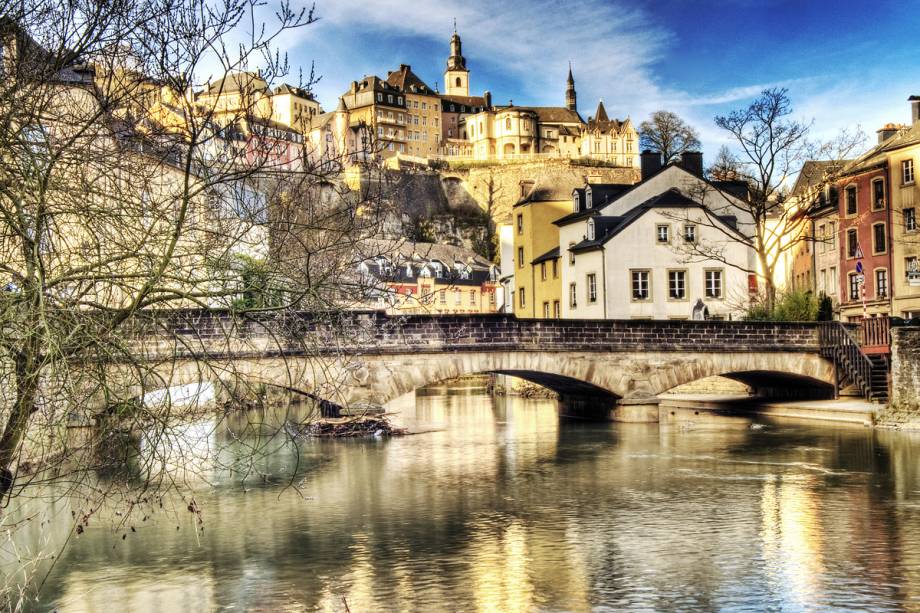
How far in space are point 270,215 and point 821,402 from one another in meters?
26.0

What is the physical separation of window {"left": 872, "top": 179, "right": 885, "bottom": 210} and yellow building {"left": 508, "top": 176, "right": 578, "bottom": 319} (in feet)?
43.9

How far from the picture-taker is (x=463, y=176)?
4405 inches

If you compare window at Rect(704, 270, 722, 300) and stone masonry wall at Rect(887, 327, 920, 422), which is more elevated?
window at Rect(704, 270, 722, 300)

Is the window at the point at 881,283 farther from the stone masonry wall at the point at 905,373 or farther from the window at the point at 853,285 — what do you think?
the stone masonry wall at the point at 905,373

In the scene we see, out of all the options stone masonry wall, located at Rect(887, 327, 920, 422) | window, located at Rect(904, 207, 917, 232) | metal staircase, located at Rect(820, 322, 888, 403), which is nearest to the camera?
stone masonry wall, located at Rect(887, 327, 920, 422)

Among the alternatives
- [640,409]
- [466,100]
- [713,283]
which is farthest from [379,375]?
[466,100]

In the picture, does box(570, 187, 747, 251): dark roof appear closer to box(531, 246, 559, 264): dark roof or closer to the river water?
box(531, 246, 559, 264): dark roof

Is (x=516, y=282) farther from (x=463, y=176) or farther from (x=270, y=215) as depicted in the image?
(x=463, y=176)

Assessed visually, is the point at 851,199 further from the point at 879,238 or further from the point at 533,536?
the point at 533,536

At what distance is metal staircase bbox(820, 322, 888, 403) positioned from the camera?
1136 inches

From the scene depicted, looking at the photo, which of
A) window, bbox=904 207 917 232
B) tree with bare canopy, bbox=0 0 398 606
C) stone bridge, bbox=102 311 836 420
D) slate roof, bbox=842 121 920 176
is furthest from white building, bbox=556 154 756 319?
tree with bare canopy, bbox=0 0 398 606

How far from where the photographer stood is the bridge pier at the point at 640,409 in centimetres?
2983

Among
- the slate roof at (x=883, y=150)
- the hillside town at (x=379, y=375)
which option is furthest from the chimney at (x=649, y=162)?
the slate roof at (x=883, y=150)

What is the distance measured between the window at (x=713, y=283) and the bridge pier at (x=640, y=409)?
1237 centimetres
